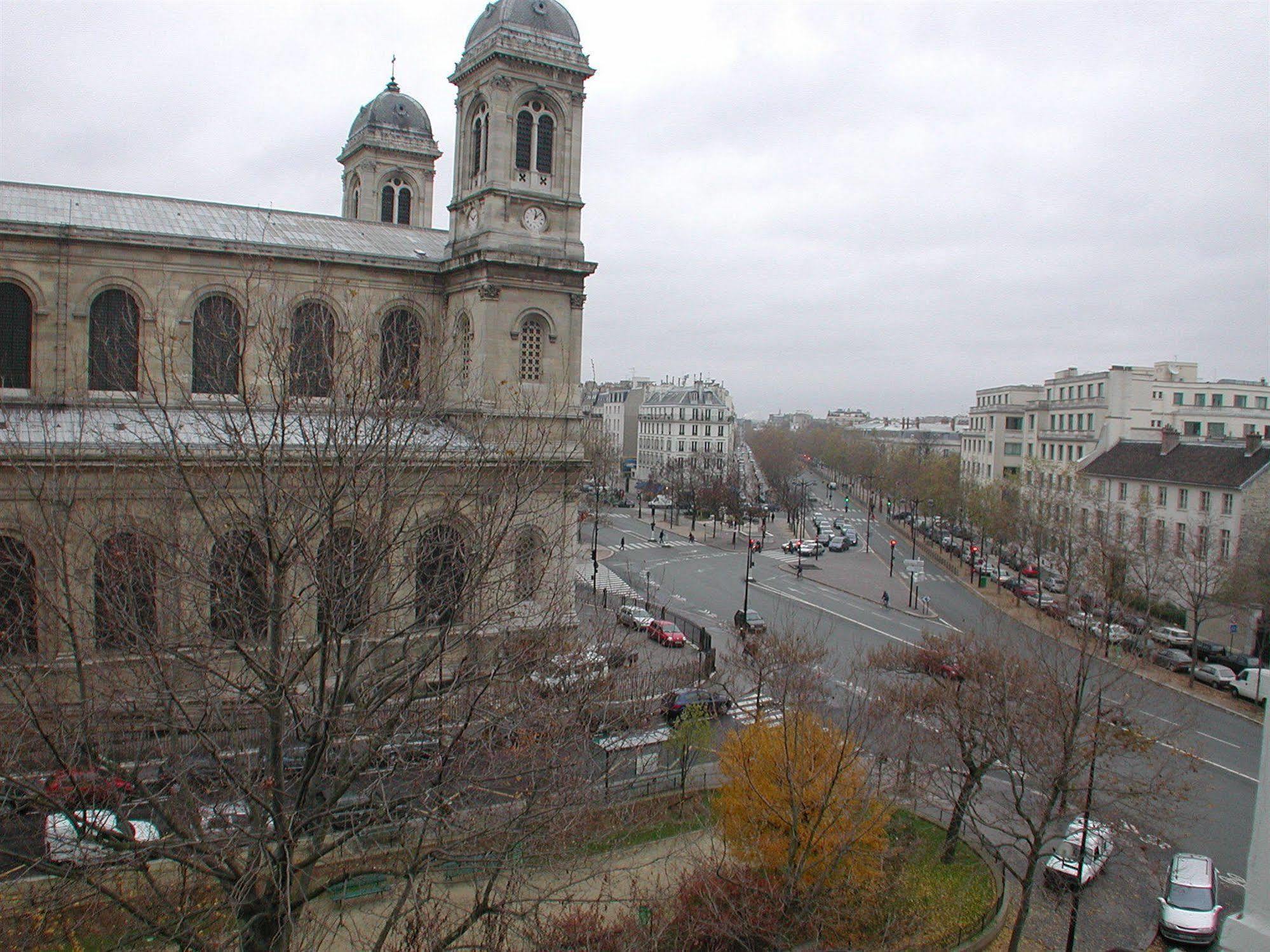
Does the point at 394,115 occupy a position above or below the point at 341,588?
above

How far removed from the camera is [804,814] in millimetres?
14875

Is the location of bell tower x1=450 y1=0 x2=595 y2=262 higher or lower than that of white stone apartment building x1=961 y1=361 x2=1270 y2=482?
higher

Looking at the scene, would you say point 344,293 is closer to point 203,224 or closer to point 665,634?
point 203,224

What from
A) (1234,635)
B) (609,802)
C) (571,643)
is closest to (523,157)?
(571,643)

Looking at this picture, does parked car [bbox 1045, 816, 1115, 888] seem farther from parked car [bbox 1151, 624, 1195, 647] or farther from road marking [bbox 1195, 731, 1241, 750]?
parked car [bbox 1151, 624, 1195, 647]

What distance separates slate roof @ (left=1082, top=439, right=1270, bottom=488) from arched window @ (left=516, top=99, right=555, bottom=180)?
34.2 meters

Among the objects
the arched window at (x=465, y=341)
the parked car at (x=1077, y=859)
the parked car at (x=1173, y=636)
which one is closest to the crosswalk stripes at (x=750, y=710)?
the parked car at (x=1077, y=859)

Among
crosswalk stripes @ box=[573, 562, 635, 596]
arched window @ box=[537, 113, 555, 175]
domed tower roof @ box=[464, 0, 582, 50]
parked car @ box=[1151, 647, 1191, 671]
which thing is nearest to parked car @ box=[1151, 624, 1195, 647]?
parked car @ box=[1151, 647, 1191, 671]

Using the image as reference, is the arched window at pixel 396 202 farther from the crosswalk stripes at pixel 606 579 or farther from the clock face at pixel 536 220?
the crosswalk stripes at pixel 606 579

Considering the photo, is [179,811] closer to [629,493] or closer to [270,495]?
[270,495]

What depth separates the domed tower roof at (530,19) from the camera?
28.1 m

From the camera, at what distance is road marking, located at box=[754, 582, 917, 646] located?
37.7 metres

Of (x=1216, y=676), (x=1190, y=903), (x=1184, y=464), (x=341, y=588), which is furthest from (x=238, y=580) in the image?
(x=1184, y=464)

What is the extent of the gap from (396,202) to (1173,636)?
3900cm
